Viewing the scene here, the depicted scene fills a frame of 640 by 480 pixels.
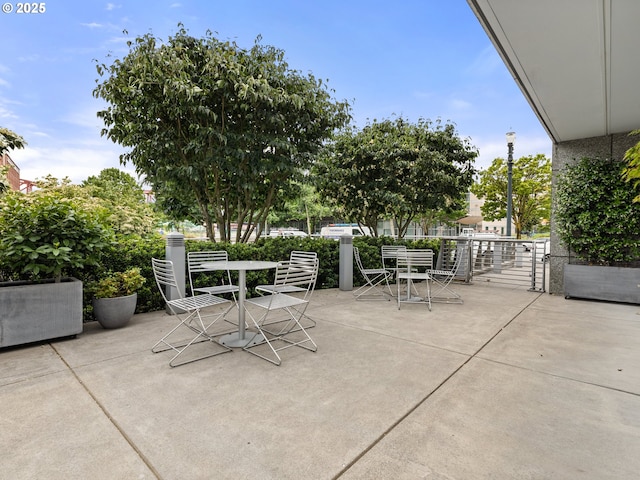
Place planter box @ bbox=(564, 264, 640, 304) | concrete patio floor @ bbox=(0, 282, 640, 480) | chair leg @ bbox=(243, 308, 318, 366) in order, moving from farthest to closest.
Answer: planter box @ bbox=(564, 264, 640, 304)
chair leg @ bbox=(243, 308, 318, 366)
concrete patio floor @ bbox=(0, 282, 640, 480)

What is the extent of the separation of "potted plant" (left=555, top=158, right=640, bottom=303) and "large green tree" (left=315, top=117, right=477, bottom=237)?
2.42m

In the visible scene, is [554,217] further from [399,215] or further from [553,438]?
[553,438]

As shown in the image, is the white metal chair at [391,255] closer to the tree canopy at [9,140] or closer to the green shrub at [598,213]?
the green shrub at [598,213]

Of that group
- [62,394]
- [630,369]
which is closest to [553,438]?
[630,369]

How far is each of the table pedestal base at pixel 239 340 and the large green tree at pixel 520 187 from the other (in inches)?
617

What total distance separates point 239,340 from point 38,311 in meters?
1.98

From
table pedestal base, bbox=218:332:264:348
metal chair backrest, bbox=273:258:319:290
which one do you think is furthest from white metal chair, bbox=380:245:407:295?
table pedestal base, bbox=218:332:264:348

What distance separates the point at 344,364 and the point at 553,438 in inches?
58.9

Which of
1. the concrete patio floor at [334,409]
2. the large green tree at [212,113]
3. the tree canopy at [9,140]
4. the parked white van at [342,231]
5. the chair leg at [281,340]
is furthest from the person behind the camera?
the parked white van at [342,231]

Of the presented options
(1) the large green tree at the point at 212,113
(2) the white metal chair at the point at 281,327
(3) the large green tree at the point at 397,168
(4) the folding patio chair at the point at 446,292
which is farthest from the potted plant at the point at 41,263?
(3) the large green tree at the point at 397,168

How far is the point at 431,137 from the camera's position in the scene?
26.6 feet

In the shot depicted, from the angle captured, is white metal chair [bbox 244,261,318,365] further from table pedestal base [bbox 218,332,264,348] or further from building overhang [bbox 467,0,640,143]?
building overhang [bbox 467,0,640,143]

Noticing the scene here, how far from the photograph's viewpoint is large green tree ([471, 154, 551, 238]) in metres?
16.1

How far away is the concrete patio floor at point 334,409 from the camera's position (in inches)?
64.3
